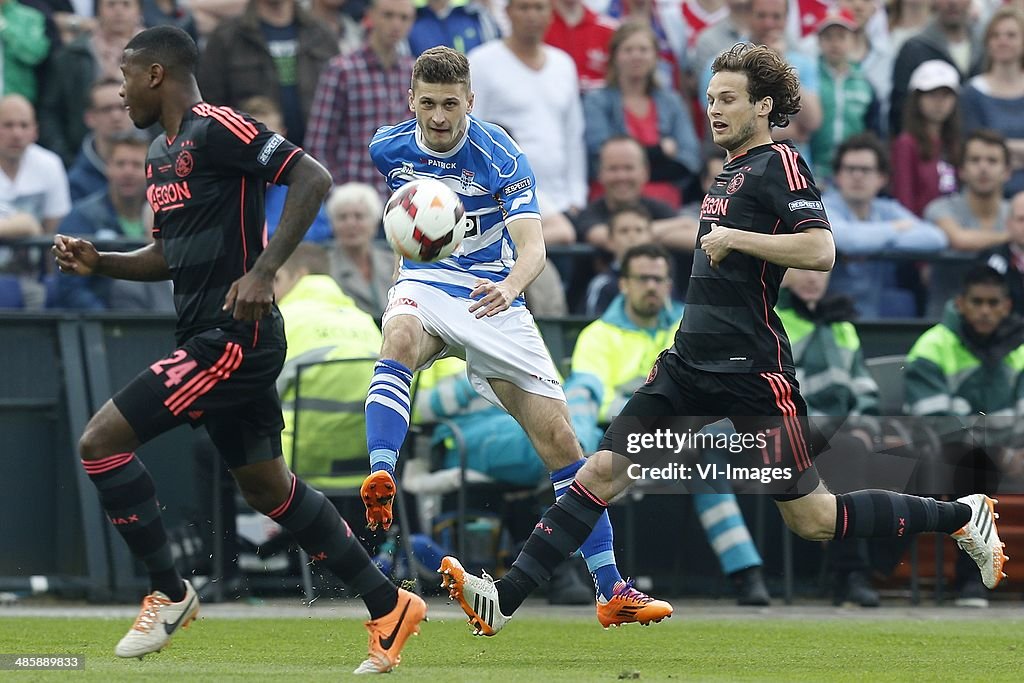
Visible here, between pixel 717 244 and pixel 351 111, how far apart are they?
6.35 m

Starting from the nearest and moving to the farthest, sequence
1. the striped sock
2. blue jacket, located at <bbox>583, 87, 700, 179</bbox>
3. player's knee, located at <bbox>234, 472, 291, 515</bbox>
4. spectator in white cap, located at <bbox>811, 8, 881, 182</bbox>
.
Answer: player's knee, located at <bbox>234, 472, 291, 515</bbox>
the striped sock
blue jacket, located at <bbox>583, 87, 700, 179</bbox>
spectator in white cap, located at <bbox>811, 8, 881, 182</bbox>

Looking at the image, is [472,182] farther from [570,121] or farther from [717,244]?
[570,121]

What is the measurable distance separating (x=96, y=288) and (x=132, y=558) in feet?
6.28

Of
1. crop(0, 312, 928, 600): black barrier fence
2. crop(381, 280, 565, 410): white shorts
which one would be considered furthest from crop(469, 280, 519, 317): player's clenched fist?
crop(0, 312, 928, 600): black barrier fence

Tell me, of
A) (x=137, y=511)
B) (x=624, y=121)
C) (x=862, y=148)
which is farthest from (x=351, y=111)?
(x=137, y=511)

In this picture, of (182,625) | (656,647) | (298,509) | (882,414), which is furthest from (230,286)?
(882,414)

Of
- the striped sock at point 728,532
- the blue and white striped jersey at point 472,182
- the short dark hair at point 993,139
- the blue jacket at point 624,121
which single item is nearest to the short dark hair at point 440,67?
the blue and white striped jersey at point 472,182

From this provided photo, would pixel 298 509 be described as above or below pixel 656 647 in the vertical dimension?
above

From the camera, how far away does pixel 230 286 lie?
307 inches

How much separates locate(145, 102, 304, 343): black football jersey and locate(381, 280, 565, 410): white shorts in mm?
661

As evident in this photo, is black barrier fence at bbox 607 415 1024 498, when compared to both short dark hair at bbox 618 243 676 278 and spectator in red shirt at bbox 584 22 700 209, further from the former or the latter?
spectator in red shirt at bbox 584 22 700 209

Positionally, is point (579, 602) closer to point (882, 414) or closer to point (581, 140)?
point (882, 414)

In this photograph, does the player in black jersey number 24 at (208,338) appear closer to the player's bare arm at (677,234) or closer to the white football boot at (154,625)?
the white football boot at (154,625)

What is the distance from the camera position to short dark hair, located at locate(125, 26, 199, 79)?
787cm
